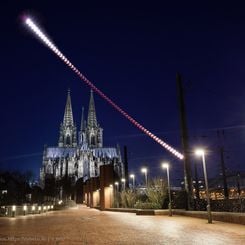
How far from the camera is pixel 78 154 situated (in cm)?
11912

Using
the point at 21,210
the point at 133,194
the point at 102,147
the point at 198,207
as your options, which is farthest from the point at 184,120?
the point at 102,147

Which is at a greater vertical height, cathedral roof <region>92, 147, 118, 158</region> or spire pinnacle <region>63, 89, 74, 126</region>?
spire pinnacle <region>63, 89, 74, 126</region>

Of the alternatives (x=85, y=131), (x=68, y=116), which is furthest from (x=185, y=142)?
(x=85, y=131)

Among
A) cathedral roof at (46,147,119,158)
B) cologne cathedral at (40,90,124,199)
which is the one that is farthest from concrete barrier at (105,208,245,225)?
cathedral roof at (46,147,119,158)

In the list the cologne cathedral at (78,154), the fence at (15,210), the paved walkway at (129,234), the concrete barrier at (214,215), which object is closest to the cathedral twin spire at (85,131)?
the cologne cathedral at (78,154)

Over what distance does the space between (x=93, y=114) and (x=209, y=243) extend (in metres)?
117

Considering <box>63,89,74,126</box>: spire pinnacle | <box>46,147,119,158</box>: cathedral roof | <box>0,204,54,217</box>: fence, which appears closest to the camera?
<box>0,204,54,217</box>: fence

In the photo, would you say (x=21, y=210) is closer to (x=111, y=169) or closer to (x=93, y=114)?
(x=111, y=169)

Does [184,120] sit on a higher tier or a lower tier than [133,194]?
higher

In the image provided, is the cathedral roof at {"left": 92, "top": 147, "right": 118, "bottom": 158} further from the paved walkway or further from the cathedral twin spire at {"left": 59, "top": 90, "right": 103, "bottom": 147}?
the paved walkway

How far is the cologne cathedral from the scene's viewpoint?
380 ft

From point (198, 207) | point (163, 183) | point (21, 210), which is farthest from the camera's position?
point (21, 210)

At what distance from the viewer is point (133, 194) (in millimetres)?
27297

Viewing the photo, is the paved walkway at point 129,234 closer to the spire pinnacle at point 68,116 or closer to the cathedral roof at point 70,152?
the cathedral roof at point 70,152
